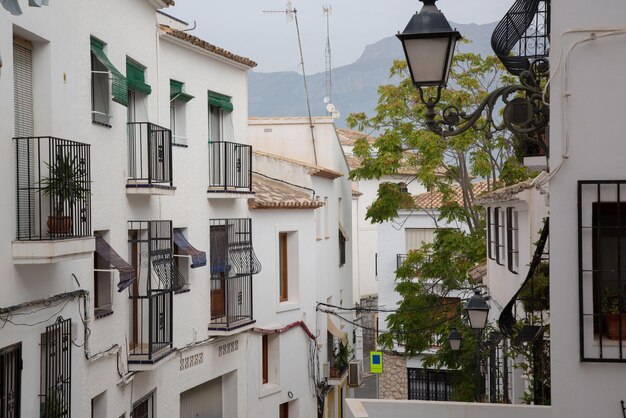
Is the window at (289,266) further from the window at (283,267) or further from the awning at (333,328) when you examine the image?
the awning at (333,328)

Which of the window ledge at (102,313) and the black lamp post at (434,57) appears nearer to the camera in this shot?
the black lamp post at (434,57)

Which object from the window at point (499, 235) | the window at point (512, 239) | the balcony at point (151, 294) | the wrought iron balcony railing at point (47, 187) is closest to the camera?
the wrought iron balcony railing at point (47, 187)

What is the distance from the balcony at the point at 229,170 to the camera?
794 inches

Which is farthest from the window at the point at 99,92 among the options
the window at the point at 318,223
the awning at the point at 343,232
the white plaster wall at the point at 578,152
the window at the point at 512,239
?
the awning at the point at 343,232

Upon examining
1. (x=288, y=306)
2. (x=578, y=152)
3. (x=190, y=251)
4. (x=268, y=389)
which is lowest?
(x=268, y=389)

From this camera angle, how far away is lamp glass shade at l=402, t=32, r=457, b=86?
673 centimetres

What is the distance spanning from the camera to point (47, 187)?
425 inches

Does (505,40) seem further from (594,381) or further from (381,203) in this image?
(381,203)

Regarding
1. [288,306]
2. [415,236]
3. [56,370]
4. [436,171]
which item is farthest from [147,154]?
[415,236]

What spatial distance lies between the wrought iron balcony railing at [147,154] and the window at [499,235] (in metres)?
6.87

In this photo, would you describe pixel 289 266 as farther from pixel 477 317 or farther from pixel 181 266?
pixel 477 317

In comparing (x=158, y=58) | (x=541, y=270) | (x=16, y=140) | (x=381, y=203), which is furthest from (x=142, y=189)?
(x=381, y=203)

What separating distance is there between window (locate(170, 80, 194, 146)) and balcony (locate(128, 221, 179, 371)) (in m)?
2.56

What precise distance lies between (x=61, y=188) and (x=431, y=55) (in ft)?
18.3
